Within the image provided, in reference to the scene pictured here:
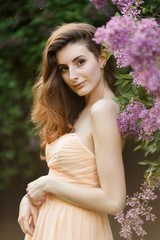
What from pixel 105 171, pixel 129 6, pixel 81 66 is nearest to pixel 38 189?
pixel 105 171

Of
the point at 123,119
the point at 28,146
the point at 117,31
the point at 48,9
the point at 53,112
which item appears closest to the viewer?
the point at 117,31

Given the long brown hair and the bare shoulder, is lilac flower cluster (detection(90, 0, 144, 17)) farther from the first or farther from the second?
the bare shoulder

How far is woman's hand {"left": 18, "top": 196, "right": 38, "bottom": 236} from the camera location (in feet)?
6.18

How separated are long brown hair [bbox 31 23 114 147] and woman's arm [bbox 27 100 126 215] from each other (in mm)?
282

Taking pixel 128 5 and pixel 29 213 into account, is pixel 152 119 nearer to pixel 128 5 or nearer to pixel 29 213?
pixel 128 5

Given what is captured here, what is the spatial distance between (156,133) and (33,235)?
0.78 metres

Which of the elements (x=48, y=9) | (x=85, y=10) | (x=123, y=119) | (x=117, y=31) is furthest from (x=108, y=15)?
(x=117, y=31)

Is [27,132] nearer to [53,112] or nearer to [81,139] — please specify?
[53,112]

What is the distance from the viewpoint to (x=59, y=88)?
2033 mm

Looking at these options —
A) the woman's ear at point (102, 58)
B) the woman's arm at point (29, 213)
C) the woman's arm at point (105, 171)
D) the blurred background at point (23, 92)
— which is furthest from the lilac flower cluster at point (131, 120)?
the blurred background at point (23, 92)

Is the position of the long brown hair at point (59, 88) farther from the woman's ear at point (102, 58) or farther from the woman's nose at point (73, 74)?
the woman's nose at point (73, 74)

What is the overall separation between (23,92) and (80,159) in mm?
2032

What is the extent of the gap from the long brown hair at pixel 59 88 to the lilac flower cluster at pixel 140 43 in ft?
2.62

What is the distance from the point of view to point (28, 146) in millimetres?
3895
